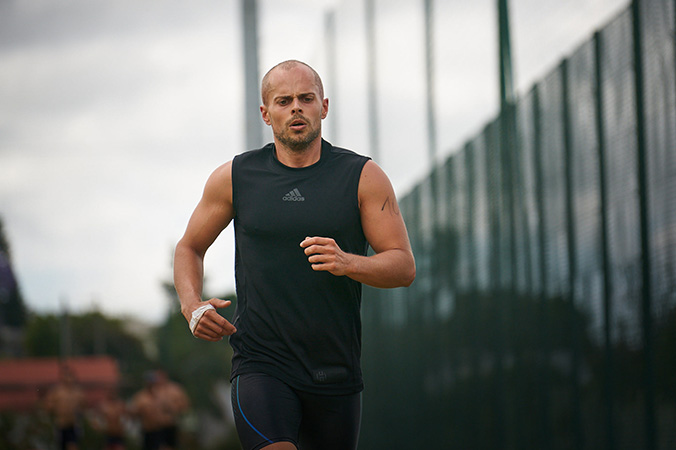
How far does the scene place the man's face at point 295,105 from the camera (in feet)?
12.3

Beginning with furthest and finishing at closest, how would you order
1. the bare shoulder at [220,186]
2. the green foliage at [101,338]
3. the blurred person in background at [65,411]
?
the green foliage at [101,338], the blurred person in background at [65,411], the bare shoulder at [220,186]

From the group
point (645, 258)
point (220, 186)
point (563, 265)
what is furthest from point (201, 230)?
point (563, 265)

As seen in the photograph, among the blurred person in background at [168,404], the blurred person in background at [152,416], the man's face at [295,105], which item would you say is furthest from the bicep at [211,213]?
the blurred person in background at [152,416]

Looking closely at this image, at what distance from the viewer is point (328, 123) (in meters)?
13.7

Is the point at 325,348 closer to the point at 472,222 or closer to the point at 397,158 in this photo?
the point at 472,222

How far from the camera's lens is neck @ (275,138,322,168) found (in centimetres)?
392

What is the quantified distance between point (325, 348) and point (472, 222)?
183 inches

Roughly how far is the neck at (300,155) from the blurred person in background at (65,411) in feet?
51.8

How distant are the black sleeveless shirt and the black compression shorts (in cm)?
5

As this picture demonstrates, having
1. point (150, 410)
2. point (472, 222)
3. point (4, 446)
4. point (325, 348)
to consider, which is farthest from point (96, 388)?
point (325, 348)

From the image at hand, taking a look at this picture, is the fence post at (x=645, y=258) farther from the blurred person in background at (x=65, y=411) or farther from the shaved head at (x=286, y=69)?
the blurred person in background at (x=65, y=411)

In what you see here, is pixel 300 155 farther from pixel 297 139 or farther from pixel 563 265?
pixel 563 265

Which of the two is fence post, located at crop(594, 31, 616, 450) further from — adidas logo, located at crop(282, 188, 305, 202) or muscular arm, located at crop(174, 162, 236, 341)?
muscular arm, located at crop(174, 162, 236, 341)

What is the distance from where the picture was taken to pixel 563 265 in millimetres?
6082
